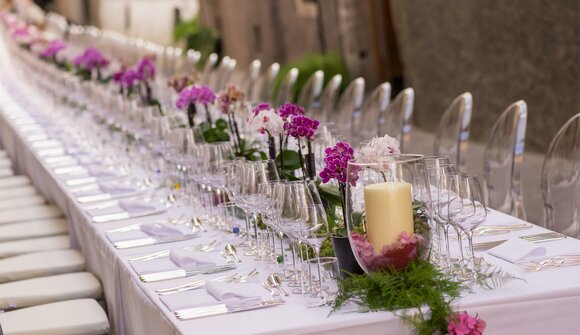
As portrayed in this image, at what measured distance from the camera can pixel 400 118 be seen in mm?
5609

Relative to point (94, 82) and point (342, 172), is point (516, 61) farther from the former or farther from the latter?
point (342, 172)


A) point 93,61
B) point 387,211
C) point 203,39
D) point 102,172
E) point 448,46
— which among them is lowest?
point 102,172

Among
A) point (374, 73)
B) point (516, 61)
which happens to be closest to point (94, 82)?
point (516, 61)

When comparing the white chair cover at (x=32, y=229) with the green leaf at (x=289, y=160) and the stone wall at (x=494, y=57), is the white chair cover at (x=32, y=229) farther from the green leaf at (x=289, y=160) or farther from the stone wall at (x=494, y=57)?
the stone wall at (x=494, y=57)

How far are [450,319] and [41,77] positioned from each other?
7.20 metres

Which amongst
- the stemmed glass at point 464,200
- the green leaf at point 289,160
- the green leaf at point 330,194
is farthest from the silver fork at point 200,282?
the green leaf at point 289,160

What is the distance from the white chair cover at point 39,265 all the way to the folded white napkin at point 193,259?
1228 millimetres

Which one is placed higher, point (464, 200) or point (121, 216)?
point (464, 200)

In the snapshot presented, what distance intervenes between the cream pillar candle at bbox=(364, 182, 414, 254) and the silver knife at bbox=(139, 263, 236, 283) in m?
0.64

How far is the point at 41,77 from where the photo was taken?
8.96 meters

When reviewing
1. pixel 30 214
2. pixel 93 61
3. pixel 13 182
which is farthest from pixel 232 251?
pixel 93 61

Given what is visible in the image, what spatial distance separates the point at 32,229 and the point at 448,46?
489 cm

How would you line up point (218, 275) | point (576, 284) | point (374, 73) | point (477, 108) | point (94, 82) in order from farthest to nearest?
point (374, 73) → point (477, 108) → point (94, 82) → point (218, 275) → point (576, 284)

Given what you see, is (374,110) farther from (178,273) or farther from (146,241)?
(178,273)
